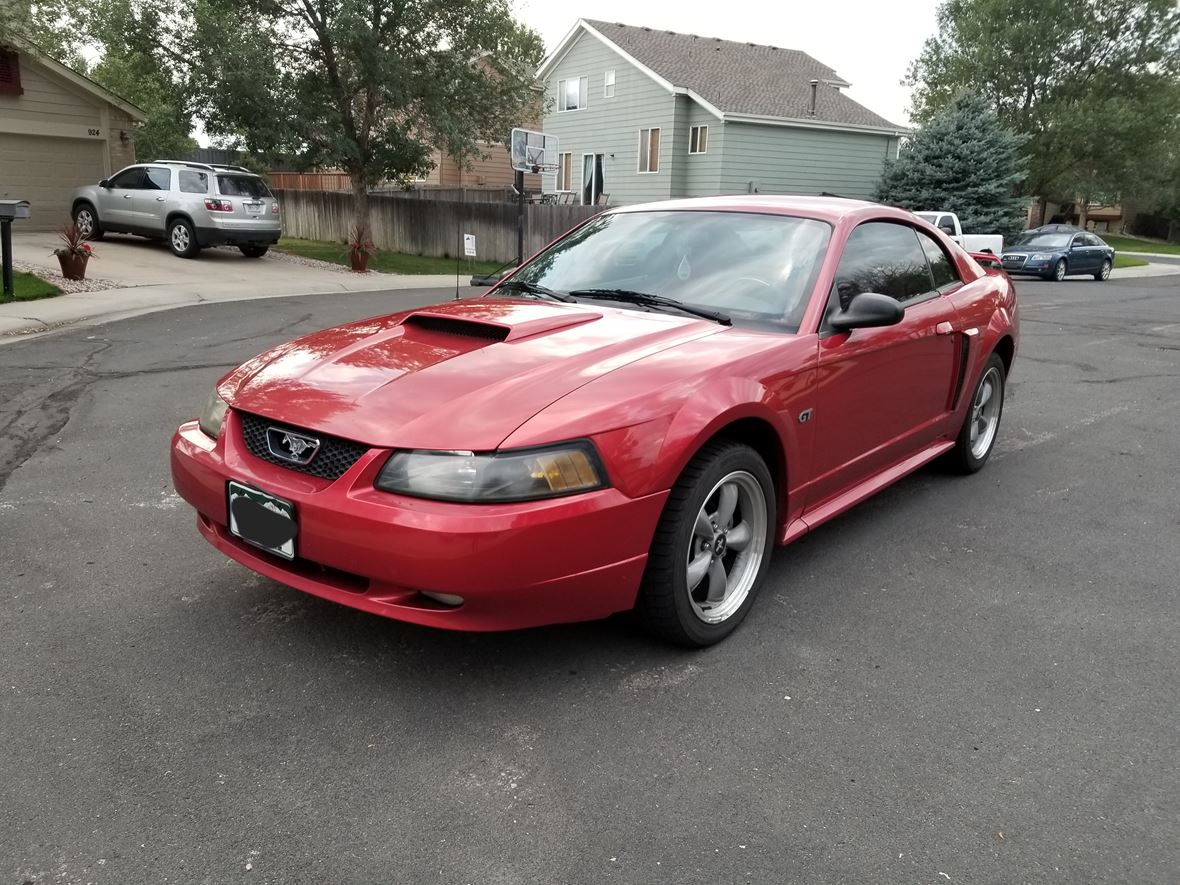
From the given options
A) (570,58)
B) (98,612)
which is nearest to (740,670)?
(98,612)

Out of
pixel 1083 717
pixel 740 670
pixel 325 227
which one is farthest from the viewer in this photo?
pixel 325 227

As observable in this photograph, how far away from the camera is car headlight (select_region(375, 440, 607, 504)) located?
2660 mm

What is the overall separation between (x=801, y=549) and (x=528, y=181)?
1534 inches

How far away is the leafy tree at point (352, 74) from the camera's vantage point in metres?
18.1

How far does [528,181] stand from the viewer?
4122 centimetres

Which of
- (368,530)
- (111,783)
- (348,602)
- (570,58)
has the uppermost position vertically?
(570,58)

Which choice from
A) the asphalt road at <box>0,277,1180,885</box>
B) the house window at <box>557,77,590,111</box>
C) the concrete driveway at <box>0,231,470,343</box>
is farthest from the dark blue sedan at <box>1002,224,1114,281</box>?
the asphalt road at <box>0,277,1180,885</box>

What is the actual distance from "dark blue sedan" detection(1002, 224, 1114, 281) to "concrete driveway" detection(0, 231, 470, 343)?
46.8ft

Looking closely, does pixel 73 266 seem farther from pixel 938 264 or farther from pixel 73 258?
pixel 938 264

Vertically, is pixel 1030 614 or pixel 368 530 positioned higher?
pixel 368 530

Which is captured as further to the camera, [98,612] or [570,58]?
[570,58]

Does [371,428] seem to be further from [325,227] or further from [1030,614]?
[325,227]

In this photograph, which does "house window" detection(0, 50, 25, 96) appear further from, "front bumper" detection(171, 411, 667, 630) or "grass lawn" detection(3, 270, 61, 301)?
"front bumper" detection(171, 411, 667, 630)

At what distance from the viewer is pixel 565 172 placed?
34344 millimetres
